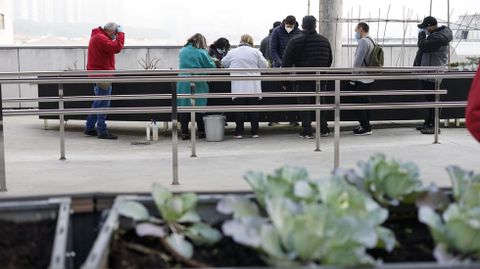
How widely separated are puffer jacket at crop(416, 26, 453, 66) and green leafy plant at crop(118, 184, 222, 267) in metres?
7.49

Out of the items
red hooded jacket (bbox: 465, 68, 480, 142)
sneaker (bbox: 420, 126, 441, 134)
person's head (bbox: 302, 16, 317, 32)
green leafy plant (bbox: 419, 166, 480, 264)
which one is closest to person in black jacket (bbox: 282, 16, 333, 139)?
person's head (bbox: 302, 16, 317, 32)

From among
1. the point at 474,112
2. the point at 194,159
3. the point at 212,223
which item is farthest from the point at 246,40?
the point at 212,223

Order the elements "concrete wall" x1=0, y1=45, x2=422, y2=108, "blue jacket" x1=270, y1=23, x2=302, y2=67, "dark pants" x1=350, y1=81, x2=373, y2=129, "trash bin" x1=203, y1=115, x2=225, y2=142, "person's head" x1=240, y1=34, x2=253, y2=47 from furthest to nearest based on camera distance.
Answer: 1. "concrete wall" x1=0, y1=45, x2=422, y2=108
2. "blue jacket" x1=270, y1=23, x2=302, y2=67
3. "person's head" x1=240, y1=34, x2=253, y2=47
4. "dark pants" x1=350, y1=81, x2=373, y2=129
5. "trash bin" x1=203, y1=115, x2=225, y2=142

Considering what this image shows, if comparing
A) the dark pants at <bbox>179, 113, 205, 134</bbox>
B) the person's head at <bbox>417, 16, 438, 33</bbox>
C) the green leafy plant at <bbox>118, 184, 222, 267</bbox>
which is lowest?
the dark pants at <bbox>179, 113, 205, 134</bbox>

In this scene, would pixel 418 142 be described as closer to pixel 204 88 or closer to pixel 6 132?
pixel 204 88

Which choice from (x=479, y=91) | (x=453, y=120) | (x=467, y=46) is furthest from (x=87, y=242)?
(x=467, y=46)

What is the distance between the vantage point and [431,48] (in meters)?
8.86

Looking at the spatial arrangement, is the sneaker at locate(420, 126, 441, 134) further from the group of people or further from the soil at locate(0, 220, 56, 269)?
the soil at locate(0, 220, 56, 269)

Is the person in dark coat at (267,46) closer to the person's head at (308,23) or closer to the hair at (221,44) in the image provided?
the hair at (221,44)

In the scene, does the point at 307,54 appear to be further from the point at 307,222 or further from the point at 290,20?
the point at 307,222

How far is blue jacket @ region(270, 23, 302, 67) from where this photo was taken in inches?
374

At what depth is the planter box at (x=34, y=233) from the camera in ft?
5.46

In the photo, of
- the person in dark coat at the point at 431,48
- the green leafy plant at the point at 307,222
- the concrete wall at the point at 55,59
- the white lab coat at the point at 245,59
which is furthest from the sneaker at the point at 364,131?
the green leafy plant at the point at 307,222

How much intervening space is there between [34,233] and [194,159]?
4957mm
